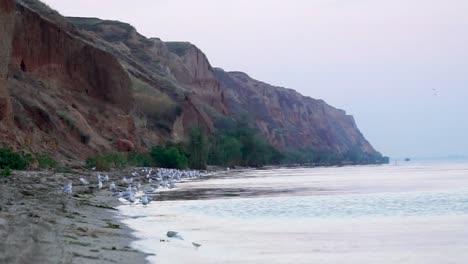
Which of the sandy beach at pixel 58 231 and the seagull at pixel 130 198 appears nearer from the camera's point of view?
the sandy beach at pixel 58 231

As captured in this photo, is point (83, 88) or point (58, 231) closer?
point (58, 231)

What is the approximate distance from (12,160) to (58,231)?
18637mm

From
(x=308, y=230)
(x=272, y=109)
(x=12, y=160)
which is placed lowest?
(x=308, y=230)

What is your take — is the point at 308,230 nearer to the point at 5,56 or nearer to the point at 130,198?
the point at 130,198

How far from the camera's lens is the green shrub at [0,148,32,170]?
27.4 m

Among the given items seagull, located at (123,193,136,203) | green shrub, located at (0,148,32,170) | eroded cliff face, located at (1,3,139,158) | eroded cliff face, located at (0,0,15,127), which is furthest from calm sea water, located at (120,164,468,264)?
eroded cliff face, located at (1,3,139,158)

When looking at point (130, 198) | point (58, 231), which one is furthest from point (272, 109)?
point (58, 231)

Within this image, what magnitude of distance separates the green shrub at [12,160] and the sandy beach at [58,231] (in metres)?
10.4

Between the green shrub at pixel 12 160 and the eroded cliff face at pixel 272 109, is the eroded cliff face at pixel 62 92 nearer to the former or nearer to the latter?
the green shrub at pixel 12 160

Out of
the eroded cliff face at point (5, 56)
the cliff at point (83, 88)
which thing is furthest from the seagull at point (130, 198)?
the eroded cliff face at point (5, 56)

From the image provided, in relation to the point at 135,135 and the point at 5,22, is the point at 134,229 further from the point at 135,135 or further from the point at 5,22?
the point at 135,135

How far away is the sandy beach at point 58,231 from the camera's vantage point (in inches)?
314

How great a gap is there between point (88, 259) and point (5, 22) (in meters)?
28.9

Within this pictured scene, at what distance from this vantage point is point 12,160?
91.9 ft
